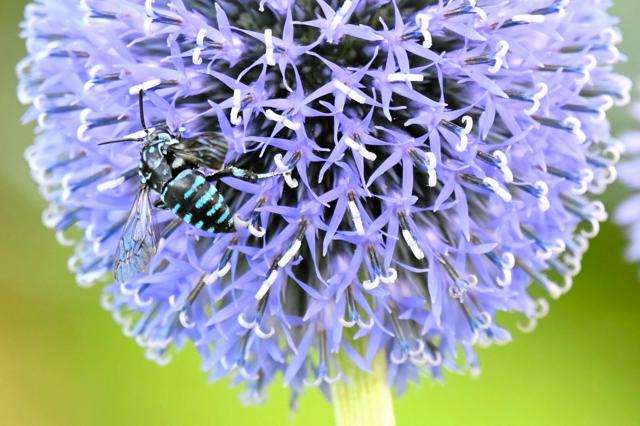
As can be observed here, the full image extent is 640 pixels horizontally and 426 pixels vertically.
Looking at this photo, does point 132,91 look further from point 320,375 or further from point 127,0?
point 320,375

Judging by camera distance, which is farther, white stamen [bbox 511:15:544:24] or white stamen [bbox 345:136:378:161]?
white stamen [bbox 511:15:544:24]

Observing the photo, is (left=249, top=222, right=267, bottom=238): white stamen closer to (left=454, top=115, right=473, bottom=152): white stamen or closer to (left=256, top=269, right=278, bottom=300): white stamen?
Answer: (left=256, top=269, right=278, bottom=300): white stamen

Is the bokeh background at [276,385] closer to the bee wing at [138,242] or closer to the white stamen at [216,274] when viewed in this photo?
the white stamen at [216,274]

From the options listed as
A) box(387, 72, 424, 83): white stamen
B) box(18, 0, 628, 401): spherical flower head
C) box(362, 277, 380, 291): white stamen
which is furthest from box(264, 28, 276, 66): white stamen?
box(362, 277, 380, 291): white stamen

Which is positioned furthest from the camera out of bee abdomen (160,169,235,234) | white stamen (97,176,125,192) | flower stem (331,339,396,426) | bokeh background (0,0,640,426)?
bokeh background (0,0,640,426)

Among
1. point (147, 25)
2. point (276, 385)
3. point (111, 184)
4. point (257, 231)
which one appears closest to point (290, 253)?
point (257, 231)

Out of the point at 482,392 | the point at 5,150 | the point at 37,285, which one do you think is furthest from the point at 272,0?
the point at 5,150
